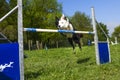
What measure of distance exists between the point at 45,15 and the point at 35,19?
2.60 meters

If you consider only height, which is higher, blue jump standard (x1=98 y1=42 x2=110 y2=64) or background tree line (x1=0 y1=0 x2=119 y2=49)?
background tree line (x1=0 y1=0 x2=119 y2=49)

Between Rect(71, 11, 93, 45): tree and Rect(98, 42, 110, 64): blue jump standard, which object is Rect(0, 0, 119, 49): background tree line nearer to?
Rect(71, 11, 93, 45): tree

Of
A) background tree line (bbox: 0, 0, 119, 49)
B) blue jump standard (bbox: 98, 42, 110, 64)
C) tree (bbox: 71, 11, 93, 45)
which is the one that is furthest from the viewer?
tree (bbox: 71, 11, 93, 45)

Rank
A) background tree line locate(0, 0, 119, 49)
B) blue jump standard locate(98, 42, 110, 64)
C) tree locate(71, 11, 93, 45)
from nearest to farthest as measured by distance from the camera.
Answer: blue jump standard locate(98, 42, 110, 64), background tree line locate(0, 0, 119, 49), tree locate(71, 11, 93, 45)

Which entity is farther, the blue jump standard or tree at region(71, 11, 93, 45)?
tree at region(71, 11, 93, 45)

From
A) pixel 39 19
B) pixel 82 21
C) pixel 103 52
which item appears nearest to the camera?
pixel 103 52

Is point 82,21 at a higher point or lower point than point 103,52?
higher

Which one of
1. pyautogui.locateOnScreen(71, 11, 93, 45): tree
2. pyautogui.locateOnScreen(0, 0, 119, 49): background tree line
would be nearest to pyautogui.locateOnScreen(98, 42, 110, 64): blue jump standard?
pyautogui.locateOnScreen(0, 0, 119, 49): background tree line

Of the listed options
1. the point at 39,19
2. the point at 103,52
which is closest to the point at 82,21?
the point at 39,19

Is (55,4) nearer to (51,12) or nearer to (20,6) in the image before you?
(51,12)

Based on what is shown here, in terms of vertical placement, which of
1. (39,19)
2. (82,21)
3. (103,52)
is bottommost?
(103,52)

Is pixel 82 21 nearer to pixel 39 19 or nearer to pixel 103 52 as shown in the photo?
pixel 39 19

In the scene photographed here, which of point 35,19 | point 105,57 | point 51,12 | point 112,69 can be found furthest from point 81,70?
point 51,12

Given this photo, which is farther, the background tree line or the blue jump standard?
the background tree line
